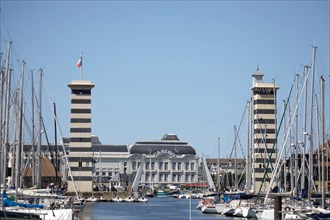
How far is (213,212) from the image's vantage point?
3797 inches

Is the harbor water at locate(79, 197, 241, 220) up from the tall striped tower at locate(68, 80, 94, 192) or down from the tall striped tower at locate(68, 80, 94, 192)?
down

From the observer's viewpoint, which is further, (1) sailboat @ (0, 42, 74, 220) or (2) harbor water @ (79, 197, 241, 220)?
(2) harbor water @ (79, 197, 241, 220)

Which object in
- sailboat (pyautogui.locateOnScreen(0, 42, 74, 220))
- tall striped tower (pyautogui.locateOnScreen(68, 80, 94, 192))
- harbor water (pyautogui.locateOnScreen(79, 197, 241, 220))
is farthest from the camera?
tall striped tower (pyautogui.locateOnScreen(68, 80, 94, 192))

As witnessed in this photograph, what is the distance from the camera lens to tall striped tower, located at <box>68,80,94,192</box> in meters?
153

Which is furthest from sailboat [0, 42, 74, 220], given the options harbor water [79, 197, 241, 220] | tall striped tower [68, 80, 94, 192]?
tall striped tower [68, 80, 94, 192]

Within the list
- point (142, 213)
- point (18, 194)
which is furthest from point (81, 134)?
point (18, 194)

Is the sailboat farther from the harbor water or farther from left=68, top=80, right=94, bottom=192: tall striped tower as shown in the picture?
left=68, top=80, right=94, bottom=192: tall striped tower

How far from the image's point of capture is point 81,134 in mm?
153250

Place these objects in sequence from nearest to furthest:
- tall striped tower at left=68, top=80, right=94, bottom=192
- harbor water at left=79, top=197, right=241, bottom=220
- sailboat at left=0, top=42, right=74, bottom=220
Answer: sailboat at left=0, top=42, right=74, bottom=220 → harbor water at left=79, top=197, right=241, bottom=220 → tall striped tower at left=68, top=80, right=94, bottom=192

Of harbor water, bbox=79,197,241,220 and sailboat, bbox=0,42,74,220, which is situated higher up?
sailboat, bbox=0,42,74,220

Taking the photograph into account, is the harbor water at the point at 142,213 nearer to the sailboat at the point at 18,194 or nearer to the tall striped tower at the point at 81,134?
the sailboat at the point at 18,194

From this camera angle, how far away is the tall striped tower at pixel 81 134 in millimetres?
152625

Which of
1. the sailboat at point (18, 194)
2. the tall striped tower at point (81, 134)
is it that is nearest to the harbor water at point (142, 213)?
the sailboat at point (18, 194)

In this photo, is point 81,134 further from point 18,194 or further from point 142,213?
point 18,194
